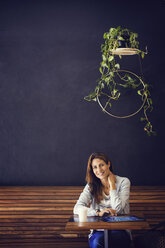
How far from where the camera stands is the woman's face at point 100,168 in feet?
10.3

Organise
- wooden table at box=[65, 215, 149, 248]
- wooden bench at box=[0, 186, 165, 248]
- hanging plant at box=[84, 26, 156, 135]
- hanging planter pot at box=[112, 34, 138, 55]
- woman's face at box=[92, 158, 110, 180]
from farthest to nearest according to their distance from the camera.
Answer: hanging plant at box=[84, 26, 156, 135]
hanging planter pot at box=[112, 34, 138, 55]
wooden bench at box=[0, 186, 165, 248]
woman's face at box=[92, 158, 110, 180]
wooden table at box=[65, 215, 149, 248]

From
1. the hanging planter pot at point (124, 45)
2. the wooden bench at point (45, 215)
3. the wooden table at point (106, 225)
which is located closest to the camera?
the wooden table at point (106, 225)

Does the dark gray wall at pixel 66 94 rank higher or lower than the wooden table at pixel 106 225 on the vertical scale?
higher

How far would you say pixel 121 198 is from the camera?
308cm

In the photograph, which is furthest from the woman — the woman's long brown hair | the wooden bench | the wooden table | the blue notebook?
the wooden bench

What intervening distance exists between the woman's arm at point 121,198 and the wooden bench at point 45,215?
0.76 m

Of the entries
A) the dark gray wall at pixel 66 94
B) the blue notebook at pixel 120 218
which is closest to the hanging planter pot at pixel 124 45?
the dark gray wall at pixel 66 94

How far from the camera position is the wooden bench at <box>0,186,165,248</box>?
3684 mm

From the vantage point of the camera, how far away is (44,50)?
15.2 ft

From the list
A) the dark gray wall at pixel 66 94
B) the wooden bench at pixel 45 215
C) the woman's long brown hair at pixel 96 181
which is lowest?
the wooden bench at pixel 45 215

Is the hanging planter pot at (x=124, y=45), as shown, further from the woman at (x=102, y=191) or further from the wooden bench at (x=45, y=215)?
the wooden bench at (x=45, y=215)

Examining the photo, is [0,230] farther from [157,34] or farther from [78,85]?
[157,34]

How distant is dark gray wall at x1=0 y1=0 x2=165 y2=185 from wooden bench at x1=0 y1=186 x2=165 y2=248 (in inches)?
20.9

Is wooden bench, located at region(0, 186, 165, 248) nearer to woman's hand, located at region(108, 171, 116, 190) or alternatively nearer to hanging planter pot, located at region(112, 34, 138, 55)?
woman's hand, located at region(108, 171, 116, 190)
